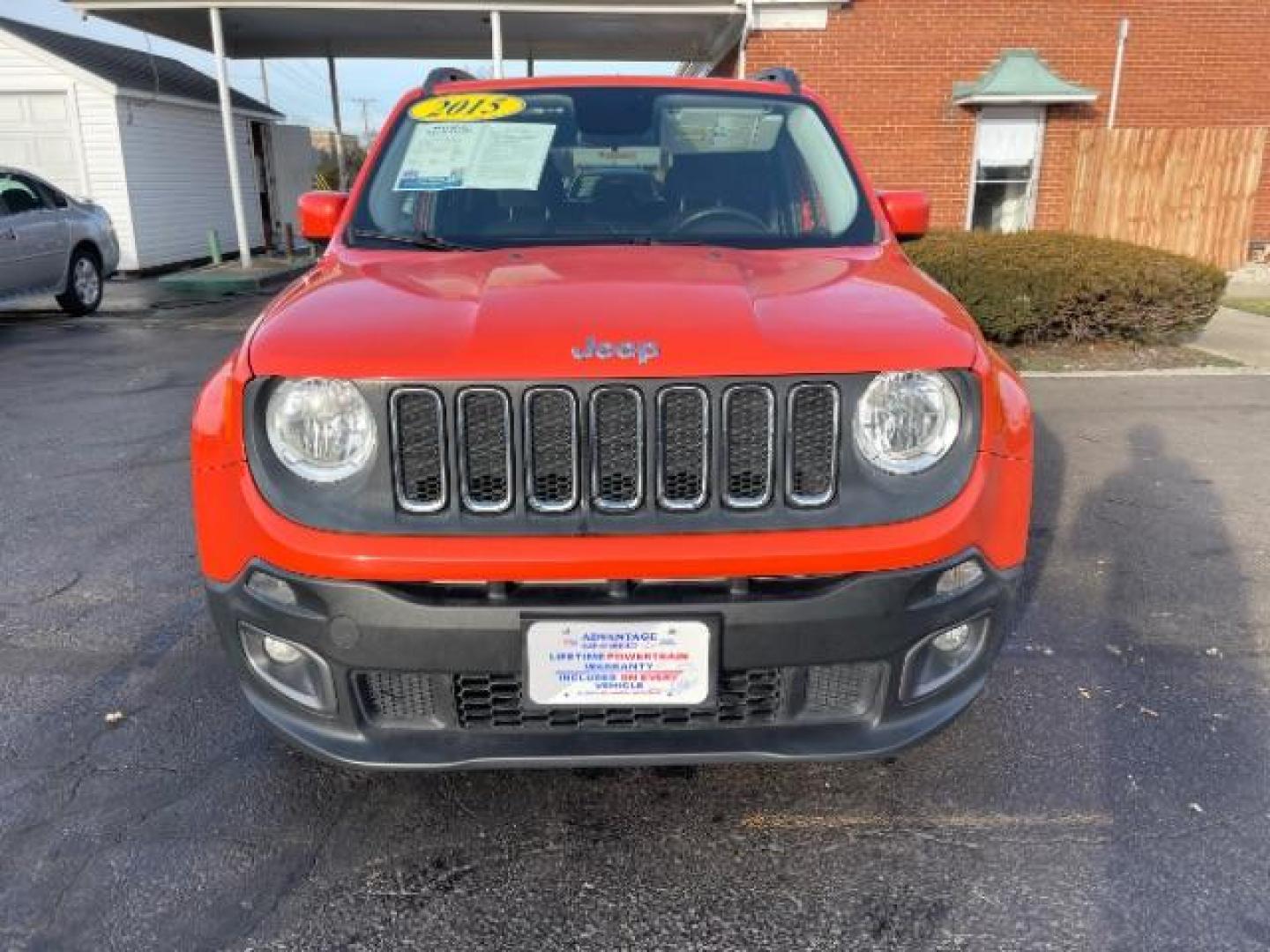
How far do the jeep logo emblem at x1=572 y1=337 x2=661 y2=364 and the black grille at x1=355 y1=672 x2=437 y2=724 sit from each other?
0.75 m

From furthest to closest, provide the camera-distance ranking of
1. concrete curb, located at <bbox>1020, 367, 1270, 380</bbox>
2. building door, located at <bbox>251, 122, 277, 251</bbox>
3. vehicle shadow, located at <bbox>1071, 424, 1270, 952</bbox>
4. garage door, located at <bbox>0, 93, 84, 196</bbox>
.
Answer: building door, located at <bbox>251, 122, 277, 251</bbox> → garage door, located at <bbox>0, 93, 84, 196</bbox> → concrete curb, located at <bbox>1020, 367, 1270, 380</bbox> → vehicle shadow, located at <bbox>1071, 424, 1270, 952</bbox>

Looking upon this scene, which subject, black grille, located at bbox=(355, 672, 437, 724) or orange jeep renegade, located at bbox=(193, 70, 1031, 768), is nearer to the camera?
orange jeep renegade, located at bbox=(193, 70, 1031, 768)

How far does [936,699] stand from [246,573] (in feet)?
4.98

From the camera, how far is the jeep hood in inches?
75.5

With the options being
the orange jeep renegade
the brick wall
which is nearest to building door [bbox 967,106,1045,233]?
the brick wall

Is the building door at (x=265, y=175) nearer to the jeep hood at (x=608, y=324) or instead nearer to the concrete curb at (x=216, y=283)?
the concrete curb at (x=216, y=283)

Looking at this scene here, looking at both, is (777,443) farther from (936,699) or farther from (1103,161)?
(1103,161)

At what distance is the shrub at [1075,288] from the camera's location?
8031 millimetres

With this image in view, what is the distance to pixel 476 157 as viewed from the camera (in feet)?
10.3

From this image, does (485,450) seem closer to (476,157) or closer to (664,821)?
(664,821)

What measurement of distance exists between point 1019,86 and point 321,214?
1203 centimetres

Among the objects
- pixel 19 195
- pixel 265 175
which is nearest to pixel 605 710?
pixel 19 195

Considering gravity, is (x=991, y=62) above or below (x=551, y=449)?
above

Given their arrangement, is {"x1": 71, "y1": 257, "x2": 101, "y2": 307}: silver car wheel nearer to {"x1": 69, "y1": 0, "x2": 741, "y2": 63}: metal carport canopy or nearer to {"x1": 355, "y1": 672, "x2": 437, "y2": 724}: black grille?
{"x1": 69, "y1": 0, "x2": 741, "y2": 63}: metal carport canopy
